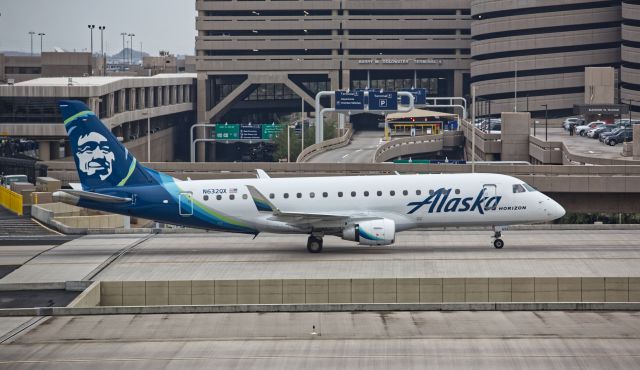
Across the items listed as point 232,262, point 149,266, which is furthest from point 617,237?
point 149,266

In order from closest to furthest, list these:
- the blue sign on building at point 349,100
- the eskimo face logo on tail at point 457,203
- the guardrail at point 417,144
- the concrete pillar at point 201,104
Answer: the eskimo face logo on tail at point 457,203 < the guardrail at point 417,144 < the blue sign on building at point 349,100 < the concrete pillar at point 201,104

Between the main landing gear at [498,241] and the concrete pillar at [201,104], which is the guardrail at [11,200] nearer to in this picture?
the main landing gear at [498,241]

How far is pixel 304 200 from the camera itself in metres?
51.0

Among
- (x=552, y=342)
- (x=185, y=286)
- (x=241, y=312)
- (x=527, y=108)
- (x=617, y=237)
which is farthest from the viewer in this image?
(x=527, y=108)

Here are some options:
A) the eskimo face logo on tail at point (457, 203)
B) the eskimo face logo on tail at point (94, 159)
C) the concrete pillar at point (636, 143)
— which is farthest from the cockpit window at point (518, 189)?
the concrete pillar at point (636, 143)

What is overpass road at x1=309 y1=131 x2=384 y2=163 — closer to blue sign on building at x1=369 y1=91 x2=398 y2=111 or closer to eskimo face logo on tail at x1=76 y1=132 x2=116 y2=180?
blue sign on building at x1=369 y1=91 x2=398 y2=111

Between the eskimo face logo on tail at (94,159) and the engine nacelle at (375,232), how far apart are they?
11.4 metres

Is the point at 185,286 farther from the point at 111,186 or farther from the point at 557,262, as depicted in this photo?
the point at 557,262

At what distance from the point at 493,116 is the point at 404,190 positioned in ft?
437

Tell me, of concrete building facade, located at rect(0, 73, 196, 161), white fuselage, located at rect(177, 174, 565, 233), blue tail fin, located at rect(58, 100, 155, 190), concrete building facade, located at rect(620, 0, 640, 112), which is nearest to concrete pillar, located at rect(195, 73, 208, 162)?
concrete building facade, located at rect(0, 73, 196, 161)

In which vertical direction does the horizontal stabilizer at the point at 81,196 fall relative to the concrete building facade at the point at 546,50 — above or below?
below

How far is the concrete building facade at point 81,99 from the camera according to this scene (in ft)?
378

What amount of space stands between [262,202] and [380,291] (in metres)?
10.2

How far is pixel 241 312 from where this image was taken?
127 ft
